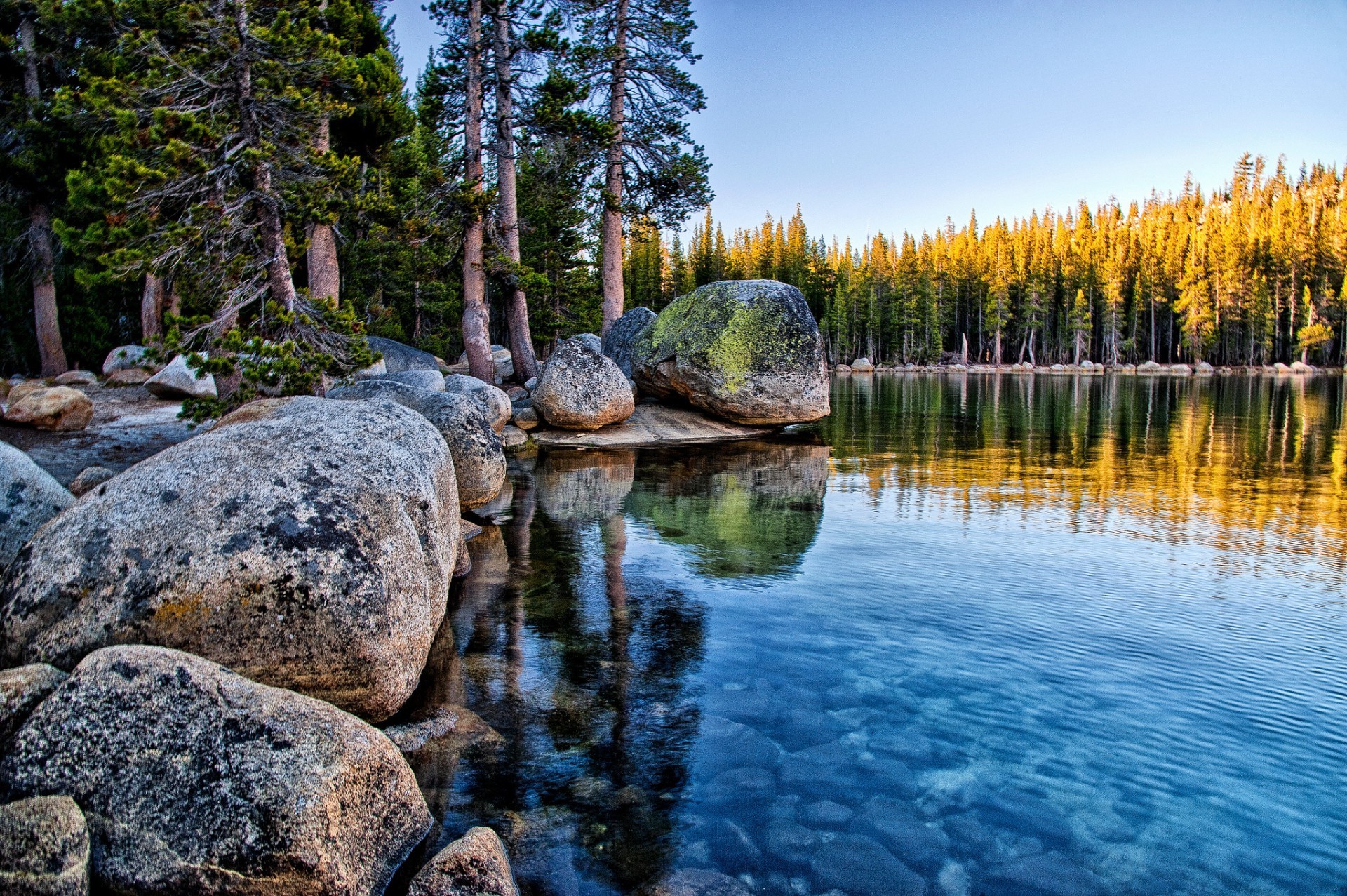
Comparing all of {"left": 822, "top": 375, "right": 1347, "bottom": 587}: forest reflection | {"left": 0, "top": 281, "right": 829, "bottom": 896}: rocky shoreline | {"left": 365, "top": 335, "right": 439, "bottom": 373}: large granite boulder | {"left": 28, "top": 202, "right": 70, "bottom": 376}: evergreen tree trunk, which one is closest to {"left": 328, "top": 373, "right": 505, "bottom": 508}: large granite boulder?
{"left": 0, "top": 281, "right": 829, "bottom": 896}: rocky shoreline

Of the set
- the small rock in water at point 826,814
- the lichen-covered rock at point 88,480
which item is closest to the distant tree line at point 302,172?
the lichen-covered rock at point 88,480

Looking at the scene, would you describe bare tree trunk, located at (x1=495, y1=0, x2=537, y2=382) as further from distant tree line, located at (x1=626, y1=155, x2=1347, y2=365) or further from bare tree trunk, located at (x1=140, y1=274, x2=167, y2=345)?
distant tree line, located at (x1=626, y1=155, x2=1347, y2=365)

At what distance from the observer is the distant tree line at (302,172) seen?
927cm

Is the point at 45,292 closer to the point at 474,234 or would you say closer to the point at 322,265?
the point at 474,234

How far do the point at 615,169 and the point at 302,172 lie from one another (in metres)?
14.1

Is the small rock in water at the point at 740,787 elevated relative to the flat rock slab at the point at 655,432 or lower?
lower

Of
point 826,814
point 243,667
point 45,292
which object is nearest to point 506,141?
point 45,292

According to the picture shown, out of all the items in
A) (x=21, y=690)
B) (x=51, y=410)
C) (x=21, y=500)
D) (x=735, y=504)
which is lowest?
(x=735, y=504)

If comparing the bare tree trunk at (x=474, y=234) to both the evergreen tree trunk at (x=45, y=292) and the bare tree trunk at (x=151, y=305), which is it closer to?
the bare tree trunk at (x=151, y=305)

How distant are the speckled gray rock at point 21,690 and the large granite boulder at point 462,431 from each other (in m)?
6.23

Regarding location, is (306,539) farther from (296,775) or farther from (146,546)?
(296,775)

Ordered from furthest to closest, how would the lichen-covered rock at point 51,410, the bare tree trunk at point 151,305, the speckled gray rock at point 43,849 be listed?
the bare tree trunk at point 151,305 < the lichen-covered rock at point 51,410 < the speckled gray rock at point 43,849

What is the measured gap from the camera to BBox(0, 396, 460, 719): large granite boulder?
164 inches

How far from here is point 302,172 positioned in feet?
33.6
